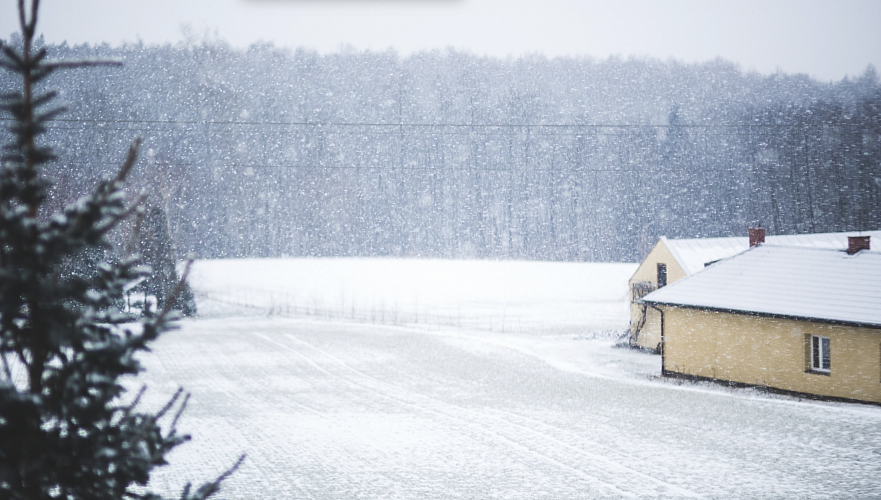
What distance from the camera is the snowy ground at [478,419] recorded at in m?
13.6

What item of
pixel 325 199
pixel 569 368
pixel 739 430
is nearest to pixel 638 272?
pixel 569 368

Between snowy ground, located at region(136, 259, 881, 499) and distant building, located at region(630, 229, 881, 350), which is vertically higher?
distant building, located at region(630, 229, 881, 350)

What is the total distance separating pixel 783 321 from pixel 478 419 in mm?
10361

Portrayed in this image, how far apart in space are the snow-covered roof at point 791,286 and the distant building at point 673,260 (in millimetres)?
2657

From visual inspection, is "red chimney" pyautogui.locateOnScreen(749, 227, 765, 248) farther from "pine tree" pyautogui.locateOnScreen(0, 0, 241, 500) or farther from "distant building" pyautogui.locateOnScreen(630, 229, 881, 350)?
"pine tree" pyautogui.locateOnScreen(0, 0, 241, 500)

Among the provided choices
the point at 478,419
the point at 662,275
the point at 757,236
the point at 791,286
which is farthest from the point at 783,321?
the point at 478,419

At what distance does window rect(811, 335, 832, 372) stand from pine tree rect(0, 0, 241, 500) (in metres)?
22.4

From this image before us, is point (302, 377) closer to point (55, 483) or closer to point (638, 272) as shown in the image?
point (638, 272)

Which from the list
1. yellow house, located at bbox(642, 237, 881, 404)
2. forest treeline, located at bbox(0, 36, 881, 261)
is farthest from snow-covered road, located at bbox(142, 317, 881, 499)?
forest treeline, located at bbox(0, 36, 881, 261)

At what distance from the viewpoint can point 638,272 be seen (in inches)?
1252

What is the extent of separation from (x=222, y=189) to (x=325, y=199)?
10.5m

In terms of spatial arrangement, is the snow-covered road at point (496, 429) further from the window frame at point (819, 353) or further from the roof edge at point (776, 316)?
the roof edge at point (776, 316)

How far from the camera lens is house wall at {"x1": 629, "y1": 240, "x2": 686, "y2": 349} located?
2950 centimetres

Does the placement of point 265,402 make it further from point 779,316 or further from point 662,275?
point 662,275
